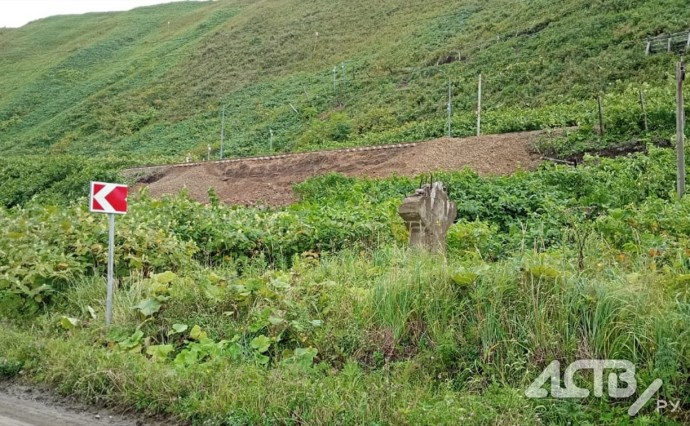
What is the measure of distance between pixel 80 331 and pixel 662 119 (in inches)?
572

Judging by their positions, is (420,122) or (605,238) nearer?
(605,238)

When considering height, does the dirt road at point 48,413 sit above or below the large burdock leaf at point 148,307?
below

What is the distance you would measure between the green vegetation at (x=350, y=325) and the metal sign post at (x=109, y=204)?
0.17 meters

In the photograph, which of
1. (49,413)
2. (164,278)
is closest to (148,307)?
(164,278)

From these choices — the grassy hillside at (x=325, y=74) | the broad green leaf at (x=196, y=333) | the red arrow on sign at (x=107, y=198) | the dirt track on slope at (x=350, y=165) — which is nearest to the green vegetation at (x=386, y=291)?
the broad green leaf at (x=196, y=333)

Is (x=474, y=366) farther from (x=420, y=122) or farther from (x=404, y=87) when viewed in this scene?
(x=404, y=87)

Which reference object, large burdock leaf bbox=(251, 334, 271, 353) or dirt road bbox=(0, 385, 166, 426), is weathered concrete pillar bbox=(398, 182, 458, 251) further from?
dirt road bbox=(0, 385, 166, 426)

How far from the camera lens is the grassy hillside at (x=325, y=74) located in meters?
22.9

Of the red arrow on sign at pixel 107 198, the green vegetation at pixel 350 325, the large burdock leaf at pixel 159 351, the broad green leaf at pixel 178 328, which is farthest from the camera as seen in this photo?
the red arrow on sign at pixel 107 198

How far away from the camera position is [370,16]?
4712 centimetres

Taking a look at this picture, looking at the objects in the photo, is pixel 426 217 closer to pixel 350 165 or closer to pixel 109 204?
pixel 109 204

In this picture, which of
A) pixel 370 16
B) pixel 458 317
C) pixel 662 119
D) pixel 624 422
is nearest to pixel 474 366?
pixel 458 317

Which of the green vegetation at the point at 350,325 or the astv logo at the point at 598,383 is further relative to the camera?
the green vegetation at the point at 350,325

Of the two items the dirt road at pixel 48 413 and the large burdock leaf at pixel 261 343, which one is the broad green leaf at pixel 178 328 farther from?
the dirt road at pixel 48 413
